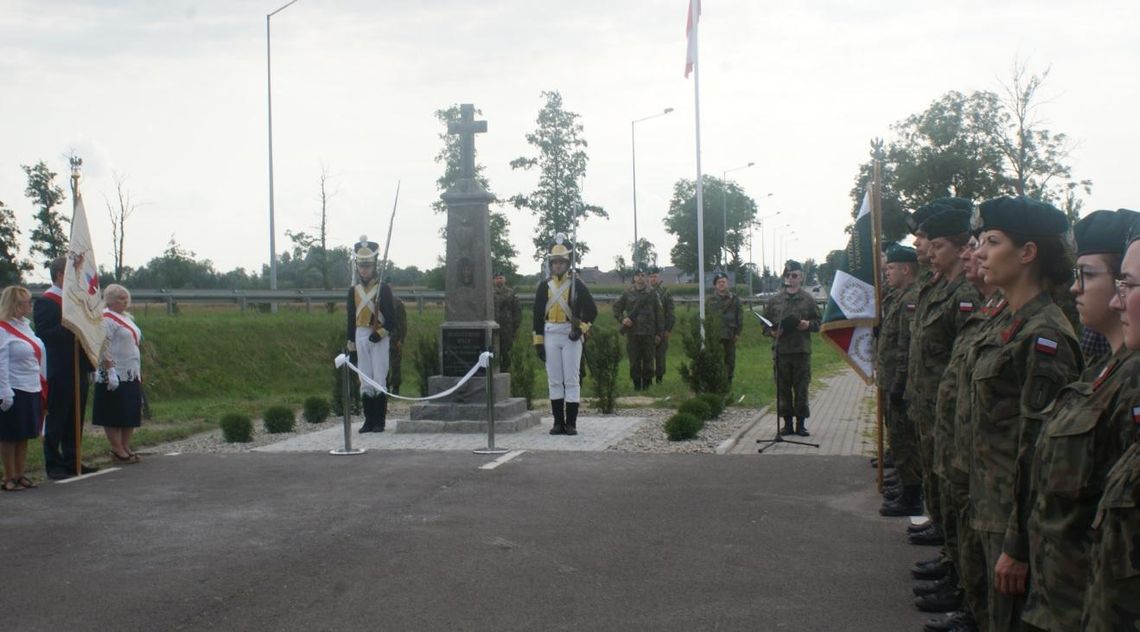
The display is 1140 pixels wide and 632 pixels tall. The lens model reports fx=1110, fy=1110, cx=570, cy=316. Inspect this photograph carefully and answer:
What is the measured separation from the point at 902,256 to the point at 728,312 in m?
10.7

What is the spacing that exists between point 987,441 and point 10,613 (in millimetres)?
4937

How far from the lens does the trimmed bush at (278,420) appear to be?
45.5ft

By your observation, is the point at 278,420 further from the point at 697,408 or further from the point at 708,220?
the point at 708,220

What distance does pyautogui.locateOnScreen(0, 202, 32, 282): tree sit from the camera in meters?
35.7

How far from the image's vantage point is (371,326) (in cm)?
1358

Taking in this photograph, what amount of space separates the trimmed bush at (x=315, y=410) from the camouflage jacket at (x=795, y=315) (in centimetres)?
616

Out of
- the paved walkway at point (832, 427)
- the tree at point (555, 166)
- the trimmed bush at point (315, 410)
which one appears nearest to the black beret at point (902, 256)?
the paved walkway at point (832, 427)

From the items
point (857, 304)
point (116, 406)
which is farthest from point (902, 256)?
point (116, 406)

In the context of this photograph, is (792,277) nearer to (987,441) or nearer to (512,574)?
(512,574)

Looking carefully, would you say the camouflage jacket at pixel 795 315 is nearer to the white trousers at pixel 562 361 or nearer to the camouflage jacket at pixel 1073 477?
the white trousers at pixel 562 361

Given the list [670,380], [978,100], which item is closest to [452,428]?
[670,380]

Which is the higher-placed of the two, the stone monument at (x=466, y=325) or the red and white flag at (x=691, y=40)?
the red and white flag at (x=691, y=40)

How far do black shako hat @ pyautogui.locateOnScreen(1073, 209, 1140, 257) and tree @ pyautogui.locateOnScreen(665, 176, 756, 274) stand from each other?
89.2 m

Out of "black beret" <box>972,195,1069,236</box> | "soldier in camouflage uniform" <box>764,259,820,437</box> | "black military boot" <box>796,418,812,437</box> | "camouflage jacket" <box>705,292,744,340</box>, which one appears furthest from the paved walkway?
"black beret" <box>972,195,1069,236</box>
